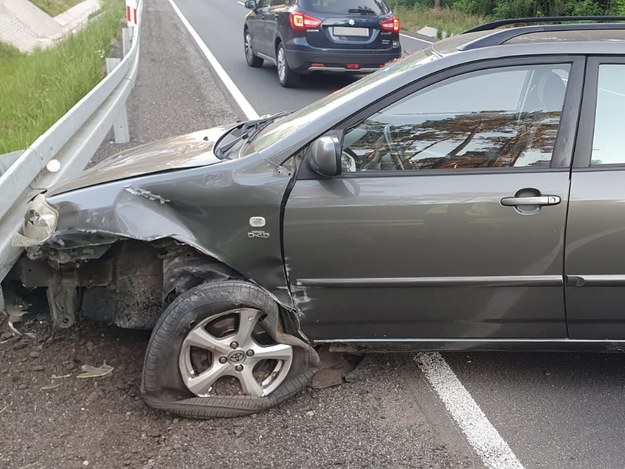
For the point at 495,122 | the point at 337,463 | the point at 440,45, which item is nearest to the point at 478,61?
the point at 495,122

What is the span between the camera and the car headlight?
3.36 m

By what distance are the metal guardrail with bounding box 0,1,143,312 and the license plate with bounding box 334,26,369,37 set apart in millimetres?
4384

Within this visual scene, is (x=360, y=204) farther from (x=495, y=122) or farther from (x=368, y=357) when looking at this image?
(x=368, y=357)

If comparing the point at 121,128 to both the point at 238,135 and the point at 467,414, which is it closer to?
the point at 238,135

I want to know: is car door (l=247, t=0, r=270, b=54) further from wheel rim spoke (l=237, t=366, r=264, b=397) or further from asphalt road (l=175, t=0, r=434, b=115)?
wheel rim spoke (l=237, t=366, r=264, b=397)

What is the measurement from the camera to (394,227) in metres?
3.21

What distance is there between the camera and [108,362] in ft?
12.3

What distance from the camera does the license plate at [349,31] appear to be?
11.0 m

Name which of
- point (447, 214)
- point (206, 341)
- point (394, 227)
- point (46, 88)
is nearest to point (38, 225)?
point (206, 341)

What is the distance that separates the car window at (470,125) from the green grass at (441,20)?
19.3 metres

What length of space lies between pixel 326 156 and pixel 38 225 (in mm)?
1477

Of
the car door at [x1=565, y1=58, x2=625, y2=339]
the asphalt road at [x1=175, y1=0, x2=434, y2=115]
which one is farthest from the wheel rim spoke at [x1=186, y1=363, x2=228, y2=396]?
the asphalt road at [x1=175, y1=0, x2=434, y2=115]

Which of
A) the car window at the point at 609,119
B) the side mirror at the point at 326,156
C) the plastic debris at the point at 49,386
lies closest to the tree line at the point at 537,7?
the car window at the point at 609,119

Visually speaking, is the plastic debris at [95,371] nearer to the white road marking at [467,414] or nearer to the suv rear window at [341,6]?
the white road marking at [467,414]
